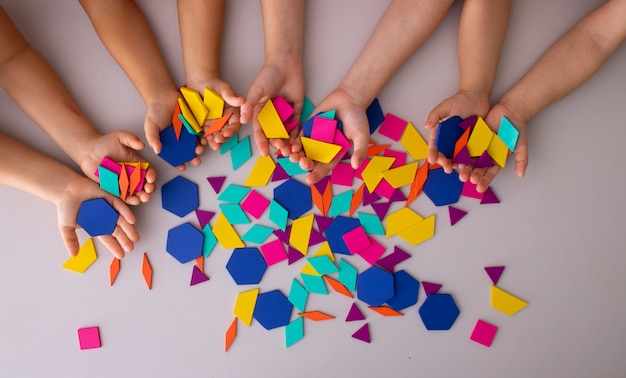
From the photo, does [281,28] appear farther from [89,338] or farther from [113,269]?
[89,338]

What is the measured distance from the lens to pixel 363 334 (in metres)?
1.14

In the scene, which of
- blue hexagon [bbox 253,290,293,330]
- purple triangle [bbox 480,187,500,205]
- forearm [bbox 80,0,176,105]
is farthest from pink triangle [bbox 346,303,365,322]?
forearm [bbox 80,0,176,105]

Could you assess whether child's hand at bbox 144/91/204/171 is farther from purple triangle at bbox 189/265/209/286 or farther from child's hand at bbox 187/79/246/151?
purple triangle at bbox 189/265/209/286

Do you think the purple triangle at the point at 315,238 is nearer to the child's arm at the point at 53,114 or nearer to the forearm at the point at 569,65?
the child's arm at the point at 53,114

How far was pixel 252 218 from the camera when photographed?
116cm

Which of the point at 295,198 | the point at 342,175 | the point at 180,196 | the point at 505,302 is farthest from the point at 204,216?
the point at 505,302

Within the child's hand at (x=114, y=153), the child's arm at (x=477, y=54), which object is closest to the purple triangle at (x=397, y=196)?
the child's arm at (x=477, y=54)

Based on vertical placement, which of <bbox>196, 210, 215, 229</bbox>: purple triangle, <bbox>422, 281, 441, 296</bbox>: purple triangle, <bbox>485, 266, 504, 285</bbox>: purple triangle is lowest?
<bbox>485, 266, 504, 285</bbox>: purple triangle

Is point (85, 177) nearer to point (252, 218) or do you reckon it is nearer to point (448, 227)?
point (252, 218)

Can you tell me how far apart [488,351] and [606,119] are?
518 millimetres

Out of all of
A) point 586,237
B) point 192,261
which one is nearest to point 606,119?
point 586,237

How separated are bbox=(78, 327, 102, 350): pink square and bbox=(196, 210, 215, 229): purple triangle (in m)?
0.29

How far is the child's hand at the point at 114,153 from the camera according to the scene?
111cm

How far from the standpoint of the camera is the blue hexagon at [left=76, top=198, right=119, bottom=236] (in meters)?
1.10
